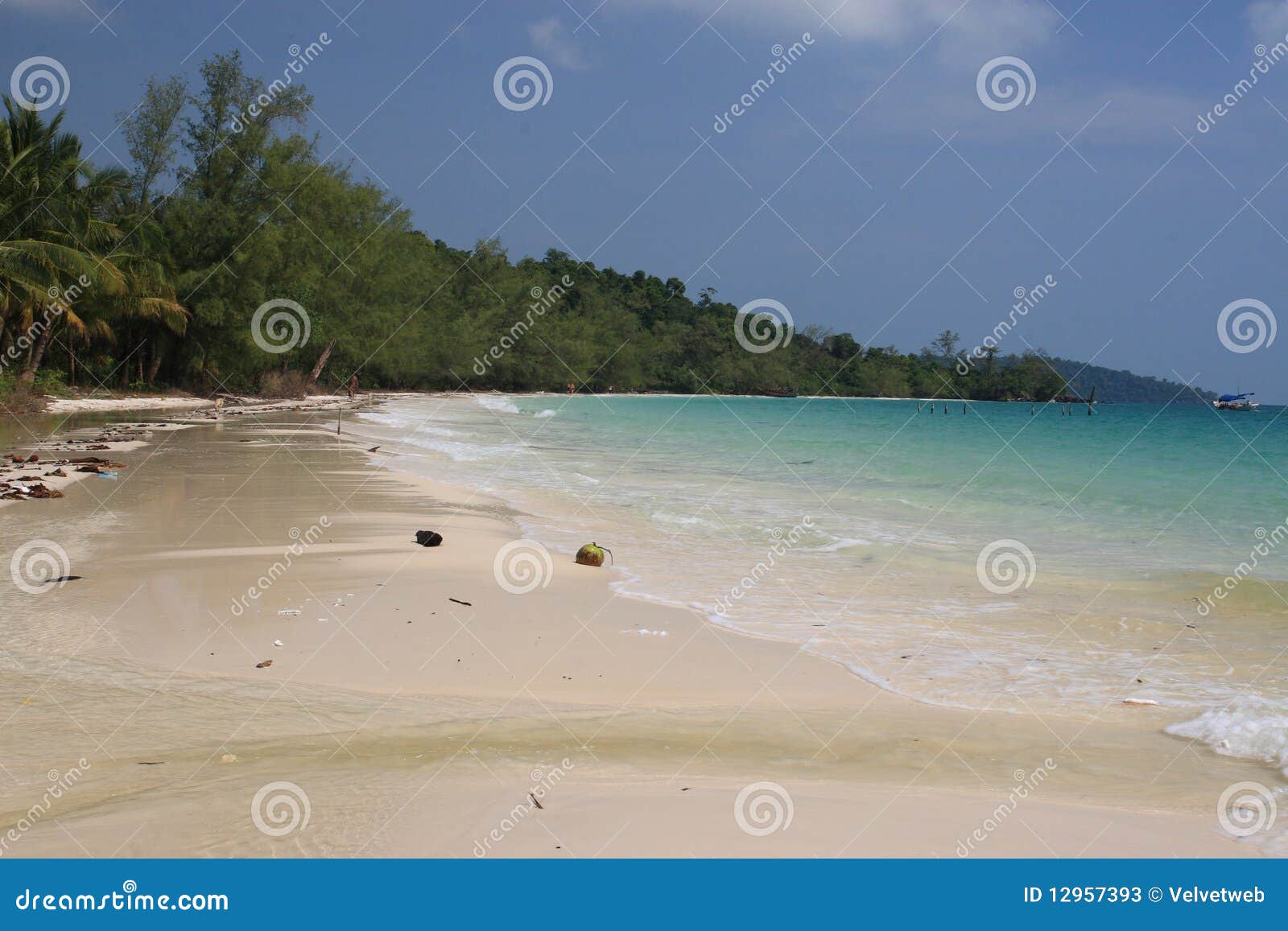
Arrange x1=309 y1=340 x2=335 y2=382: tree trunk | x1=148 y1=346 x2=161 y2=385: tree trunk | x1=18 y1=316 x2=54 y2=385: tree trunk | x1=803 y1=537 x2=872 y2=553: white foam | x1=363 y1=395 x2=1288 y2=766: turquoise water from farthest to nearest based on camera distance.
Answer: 1. x1=309 y1=340 x2=335 y2=382: tree trunk
2. x1=148 y1=346 x2=161 y2=385: tree trunk
3. x1=18 y1=316 x2=54 y2=385: tree trunk
4. x1=803 y1=537 x2=872 y2=553: white foam
5. x1=363 y1=395 x2=1288 y2=766: turquoise water

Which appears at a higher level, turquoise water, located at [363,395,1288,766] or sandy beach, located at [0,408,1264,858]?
turquoise water, located at [363,395,1288,766]

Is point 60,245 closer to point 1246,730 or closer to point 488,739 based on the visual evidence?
point 488,739

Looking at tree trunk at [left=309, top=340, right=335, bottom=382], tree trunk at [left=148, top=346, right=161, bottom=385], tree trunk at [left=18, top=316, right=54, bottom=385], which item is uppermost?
tree trunk at [left=309, top=340, right=335, bottom=382]

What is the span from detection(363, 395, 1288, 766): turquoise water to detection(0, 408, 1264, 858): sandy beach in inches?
23.4

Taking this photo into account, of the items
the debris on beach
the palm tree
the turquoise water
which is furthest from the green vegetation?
the debris on beach

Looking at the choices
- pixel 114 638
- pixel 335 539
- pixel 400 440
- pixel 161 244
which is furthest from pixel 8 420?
pixel 114 638

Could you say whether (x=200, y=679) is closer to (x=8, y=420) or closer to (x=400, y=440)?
(x=400, y=440)

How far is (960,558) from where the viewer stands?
10891mm

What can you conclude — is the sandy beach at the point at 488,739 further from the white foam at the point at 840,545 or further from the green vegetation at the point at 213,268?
the green vegetation at the point at 213,268

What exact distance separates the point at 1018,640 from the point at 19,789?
6.05 meters

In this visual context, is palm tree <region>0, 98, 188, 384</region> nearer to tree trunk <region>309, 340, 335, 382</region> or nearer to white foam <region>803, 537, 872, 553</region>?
tree trunk <region>309, 340, 335, 382</region>

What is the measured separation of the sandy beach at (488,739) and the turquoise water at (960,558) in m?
0.59

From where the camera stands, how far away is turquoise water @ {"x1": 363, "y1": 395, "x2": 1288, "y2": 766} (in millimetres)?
6160

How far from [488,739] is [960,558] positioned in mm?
7693
